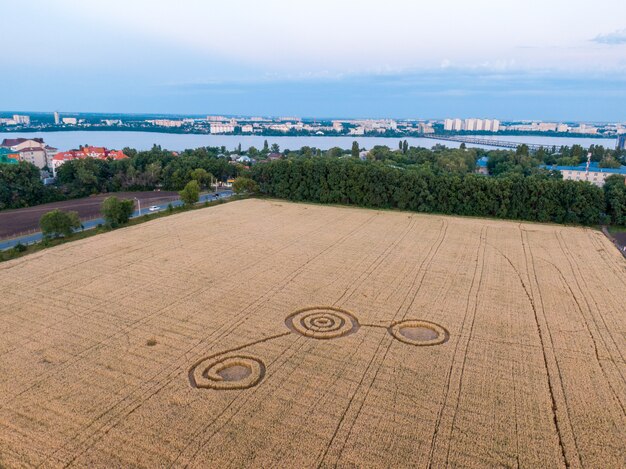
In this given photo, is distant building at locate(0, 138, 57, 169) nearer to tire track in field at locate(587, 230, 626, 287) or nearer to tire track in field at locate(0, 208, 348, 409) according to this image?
tire track in field at locate(0, 208, 348, 409)

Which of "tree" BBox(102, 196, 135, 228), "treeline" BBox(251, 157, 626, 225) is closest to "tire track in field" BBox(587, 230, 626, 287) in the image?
"treeline" BBox(251, 157, 626, 225)

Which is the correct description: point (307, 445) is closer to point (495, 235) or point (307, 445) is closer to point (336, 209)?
point (495, 235)

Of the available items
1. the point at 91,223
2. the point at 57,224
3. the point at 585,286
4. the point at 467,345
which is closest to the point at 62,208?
the point at 91,223

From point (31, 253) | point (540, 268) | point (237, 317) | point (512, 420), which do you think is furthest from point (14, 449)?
point (540, 268)

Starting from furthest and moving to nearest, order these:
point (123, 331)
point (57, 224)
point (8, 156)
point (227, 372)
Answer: point (8, 156)
point (57, 224)
point (123, 331)
point (227, 372)

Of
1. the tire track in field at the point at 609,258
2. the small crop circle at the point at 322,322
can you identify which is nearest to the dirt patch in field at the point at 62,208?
the small crop circle at the point at 322,322

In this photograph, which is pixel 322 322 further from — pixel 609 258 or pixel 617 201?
pixel 617 201
